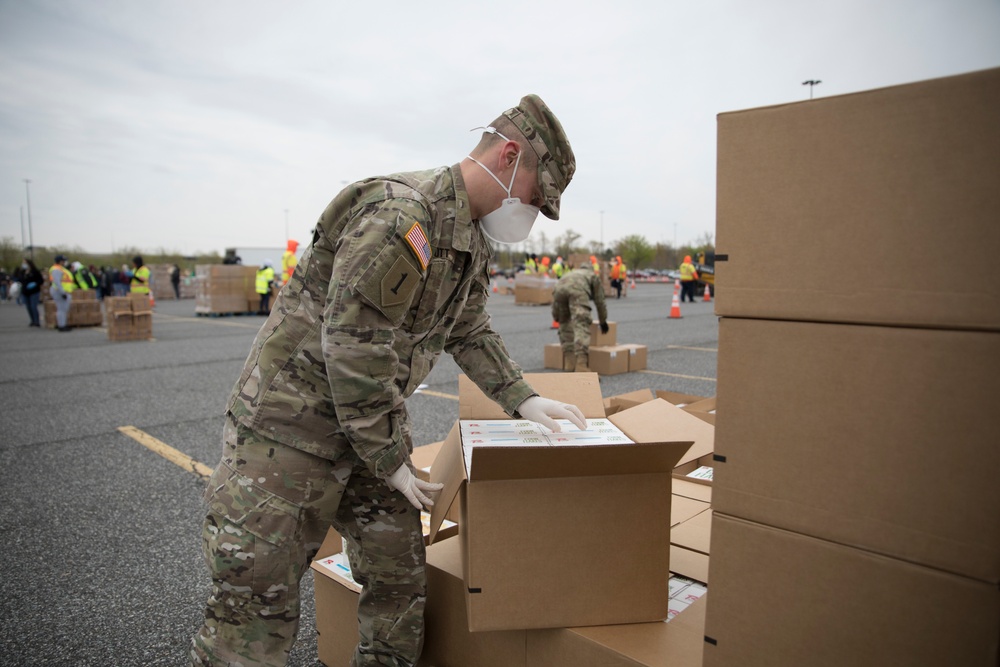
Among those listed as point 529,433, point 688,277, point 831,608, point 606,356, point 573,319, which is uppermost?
point 688,277

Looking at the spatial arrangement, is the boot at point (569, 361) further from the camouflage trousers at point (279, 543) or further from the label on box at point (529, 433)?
the camouflage trousers at point (279, 543)

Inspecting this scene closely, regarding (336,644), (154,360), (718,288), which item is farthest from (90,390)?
(718,288)

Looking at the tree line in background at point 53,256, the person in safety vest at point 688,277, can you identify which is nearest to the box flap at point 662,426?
the person in safety vest at point 688,277

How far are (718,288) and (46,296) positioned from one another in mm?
19206

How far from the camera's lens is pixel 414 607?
1849mm

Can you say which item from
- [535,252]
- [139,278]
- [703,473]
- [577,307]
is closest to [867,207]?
[703,473]

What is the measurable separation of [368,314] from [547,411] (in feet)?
2.66

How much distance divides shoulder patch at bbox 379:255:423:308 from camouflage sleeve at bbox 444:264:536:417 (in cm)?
55

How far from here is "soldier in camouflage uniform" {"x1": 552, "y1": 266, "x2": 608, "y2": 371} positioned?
7.48 m

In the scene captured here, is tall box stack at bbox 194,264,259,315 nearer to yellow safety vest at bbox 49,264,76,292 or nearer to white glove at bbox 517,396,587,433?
yellow safety vest at bbox 49,264,76,292

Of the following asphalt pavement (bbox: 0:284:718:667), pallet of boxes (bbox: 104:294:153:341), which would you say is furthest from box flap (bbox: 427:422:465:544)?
pallet of boxes (bbox: 104:294:153:341)

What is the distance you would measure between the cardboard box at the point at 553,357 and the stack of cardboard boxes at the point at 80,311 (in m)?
12.8

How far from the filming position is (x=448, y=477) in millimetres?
1771

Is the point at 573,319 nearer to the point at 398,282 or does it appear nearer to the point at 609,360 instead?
the point at 609,360
